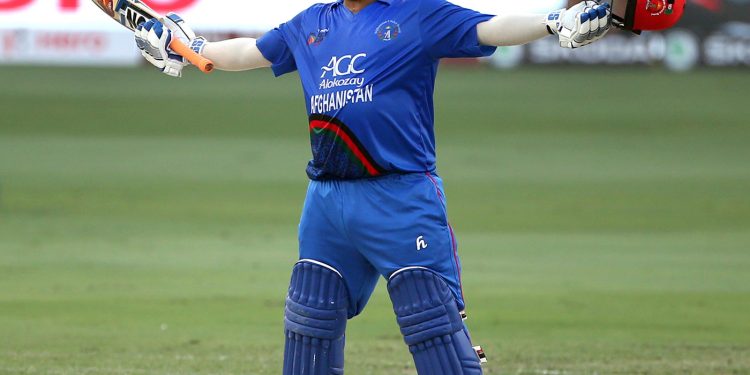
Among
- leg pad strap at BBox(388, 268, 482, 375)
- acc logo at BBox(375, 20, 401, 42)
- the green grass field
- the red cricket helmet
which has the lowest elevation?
the green grass field

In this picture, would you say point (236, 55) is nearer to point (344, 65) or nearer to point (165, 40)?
point (165, 40)

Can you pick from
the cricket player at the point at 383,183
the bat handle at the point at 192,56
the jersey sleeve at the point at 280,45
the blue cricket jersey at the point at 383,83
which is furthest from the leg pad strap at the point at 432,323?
the bat handle at the point at 192,56

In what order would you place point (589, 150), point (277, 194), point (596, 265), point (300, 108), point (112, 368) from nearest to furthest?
point (112, 368) → point (596, 265) → point (277, 194) → point (589, 150) → point (300, 108)

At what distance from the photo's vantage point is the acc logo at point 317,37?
470 cm

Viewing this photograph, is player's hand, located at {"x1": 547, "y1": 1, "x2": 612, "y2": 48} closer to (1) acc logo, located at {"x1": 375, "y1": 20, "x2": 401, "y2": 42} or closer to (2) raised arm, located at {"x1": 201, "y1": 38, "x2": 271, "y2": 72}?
(1) acc logo, located at {"x1": 375, "y1": 20, "x2": 401, "y2": 42}

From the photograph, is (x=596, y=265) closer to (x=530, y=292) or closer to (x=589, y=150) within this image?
(x=530, y=292)

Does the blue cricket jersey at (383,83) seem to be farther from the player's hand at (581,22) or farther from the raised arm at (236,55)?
the raised arm at (236,55)

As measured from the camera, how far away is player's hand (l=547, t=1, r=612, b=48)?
4262mm

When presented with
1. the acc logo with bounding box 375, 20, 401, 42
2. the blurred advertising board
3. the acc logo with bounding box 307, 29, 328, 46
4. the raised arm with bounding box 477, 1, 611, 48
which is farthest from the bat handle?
the blurred advertising board

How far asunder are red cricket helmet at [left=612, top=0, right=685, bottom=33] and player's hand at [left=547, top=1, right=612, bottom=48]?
46mm

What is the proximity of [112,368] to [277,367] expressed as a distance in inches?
34.0

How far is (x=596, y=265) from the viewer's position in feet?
34.6

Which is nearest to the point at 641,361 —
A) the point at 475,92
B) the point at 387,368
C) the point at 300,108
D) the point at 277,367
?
the point at 387,368

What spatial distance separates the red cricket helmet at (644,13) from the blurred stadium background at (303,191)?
2849mm
